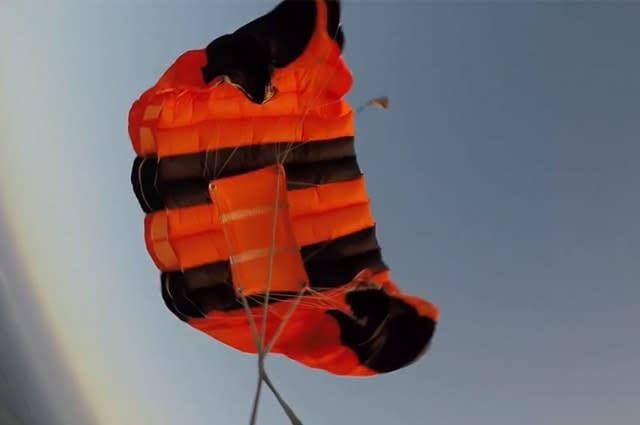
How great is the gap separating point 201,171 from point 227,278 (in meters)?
0.56

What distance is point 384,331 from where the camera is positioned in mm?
3584

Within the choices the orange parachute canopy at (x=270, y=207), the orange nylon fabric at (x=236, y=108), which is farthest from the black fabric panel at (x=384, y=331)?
the orange nylon fabric at (x=236, y=108)

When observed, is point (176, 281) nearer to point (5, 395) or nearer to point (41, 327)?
point (5, 395)

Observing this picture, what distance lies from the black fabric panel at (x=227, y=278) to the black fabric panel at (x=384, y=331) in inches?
7.9

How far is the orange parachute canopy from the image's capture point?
3.37 metres

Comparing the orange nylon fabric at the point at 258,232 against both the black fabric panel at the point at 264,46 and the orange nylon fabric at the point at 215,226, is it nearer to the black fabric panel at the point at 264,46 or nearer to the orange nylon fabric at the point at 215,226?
the orange nylon fabric at the point at 215,226

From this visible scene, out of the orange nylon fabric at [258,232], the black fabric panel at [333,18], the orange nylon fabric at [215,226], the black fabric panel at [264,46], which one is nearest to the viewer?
the black fabric panel at [264,46]

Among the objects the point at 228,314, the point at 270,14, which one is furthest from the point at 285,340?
the point at 270,14

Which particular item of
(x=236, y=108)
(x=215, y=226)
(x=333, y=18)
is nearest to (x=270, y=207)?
(x=215, y=226)

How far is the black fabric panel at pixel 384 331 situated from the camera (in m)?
3.55

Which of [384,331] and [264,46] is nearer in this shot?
[264,46]

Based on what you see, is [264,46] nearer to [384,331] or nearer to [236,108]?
[236,108]

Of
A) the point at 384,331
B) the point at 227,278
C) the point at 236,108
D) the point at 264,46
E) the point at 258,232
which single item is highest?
the point at 264,46

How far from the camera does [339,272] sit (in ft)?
12.4
